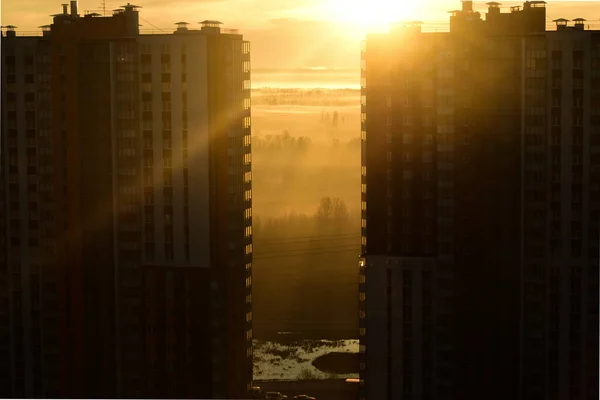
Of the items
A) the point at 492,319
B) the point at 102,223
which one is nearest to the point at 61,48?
the point at 102,223

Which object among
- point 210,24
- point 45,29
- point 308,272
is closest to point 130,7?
point 210,24

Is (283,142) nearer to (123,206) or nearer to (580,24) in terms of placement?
(123,206)

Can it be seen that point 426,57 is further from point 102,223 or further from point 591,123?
point 102,223

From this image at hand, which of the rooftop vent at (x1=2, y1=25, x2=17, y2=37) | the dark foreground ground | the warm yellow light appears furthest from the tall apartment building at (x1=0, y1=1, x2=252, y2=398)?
the dark foreground ground

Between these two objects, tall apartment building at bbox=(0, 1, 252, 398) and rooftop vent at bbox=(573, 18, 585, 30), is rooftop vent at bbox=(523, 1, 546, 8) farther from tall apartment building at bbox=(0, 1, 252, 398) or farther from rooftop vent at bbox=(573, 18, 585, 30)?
tall apartment building at bbox=(0, 1, 252, 398)

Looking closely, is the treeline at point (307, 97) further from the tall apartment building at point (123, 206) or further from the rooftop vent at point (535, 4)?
the rooftop vent at point (535, 4)
